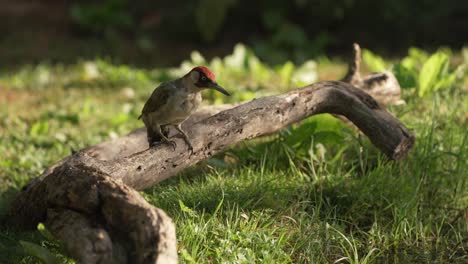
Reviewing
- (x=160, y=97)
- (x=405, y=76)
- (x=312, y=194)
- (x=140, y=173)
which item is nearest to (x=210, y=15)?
(x=405, y=76)

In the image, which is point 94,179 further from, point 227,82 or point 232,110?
point 227,82

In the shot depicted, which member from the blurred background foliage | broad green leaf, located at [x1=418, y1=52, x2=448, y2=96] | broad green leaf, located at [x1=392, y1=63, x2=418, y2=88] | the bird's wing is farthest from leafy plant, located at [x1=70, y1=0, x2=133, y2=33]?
the bird's wing

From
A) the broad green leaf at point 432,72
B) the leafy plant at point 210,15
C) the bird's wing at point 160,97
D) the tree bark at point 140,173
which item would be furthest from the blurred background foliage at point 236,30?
the bird's wing at point 160,97

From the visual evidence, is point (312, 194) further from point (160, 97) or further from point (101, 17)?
point (101, 17)

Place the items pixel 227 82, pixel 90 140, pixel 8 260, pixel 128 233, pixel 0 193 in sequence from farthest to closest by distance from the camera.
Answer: pixel 227 82 < pixel 90 140 < pixel 0 193 < pixel 8 260 < pixel 128 233

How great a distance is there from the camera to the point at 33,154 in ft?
17.6

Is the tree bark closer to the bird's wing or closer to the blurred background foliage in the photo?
the bird's wing

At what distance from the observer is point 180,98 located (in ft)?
12.1

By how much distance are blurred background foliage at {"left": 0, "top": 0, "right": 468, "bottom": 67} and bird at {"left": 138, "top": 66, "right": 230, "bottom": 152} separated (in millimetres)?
4977

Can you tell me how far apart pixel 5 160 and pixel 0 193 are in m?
0.57

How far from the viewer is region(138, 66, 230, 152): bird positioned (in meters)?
3.62

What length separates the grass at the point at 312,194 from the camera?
363 centimetres

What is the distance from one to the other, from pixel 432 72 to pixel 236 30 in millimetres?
4678

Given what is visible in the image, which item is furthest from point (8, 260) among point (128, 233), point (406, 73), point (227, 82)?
point (227, 82)
